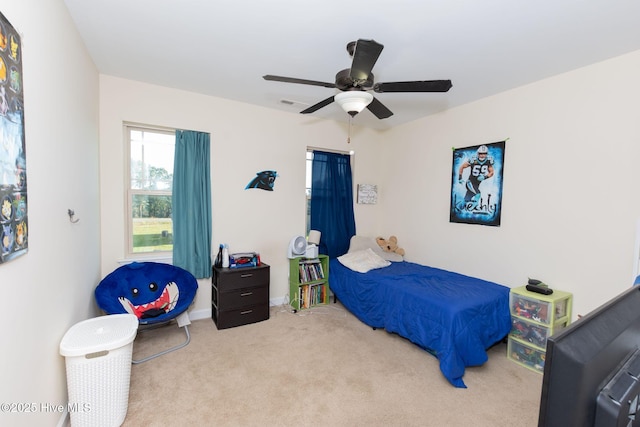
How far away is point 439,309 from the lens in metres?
2.33

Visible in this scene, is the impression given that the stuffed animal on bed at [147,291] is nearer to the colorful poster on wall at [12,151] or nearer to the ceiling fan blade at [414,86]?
the colorful poster on wall at [12,151]

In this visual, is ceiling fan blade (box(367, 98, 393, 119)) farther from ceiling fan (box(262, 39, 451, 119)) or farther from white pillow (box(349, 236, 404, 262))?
white pillow (box(349, 236, 404, 262))

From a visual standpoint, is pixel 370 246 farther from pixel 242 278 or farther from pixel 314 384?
pixel 314 384

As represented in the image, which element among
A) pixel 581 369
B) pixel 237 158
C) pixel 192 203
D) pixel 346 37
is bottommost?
pixel 581 369

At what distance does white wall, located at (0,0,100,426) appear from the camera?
115 cm

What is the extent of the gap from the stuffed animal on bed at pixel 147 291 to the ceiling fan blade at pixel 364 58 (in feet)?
8.12

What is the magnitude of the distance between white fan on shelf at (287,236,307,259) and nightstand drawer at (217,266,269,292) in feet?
1.56

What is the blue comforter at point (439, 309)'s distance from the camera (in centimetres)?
221

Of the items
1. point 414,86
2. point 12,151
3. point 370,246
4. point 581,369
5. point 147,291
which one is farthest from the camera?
point 370,246

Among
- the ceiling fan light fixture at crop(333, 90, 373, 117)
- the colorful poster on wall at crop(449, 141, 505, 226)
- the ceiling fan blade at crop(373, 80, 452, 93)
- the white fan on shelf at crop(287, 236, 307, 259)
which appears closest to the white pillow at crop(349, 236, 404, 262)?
the white fan on shelf at crop(287, 236, 307, 259)

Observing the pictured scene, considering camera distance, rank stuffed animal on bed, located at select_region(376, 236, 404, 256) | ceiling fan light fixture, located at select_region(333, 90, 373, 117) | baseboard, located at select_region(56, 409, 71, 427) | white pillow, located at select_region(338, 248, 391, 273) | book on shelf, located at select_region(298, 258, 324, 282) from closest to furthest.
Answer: baseboard, located at select_region(56, 409, 71, 427)
ceiling fan light fixture, located at select_region(333, 90, 373, 117)
white pillow, located at select_region(338, 248, 391, 273)
book on shelf, located at select_region(298, 258, 324, 282)
stuffed animal on bed, located at select_region(376, 236, 404, 256)

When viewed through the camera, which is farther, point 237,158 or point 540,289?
point 237,158

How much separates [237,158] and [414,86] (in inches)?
87.4

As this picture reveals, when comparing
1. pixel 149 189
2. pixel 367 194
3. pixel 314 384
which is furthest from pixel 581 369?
pixel 367 194
